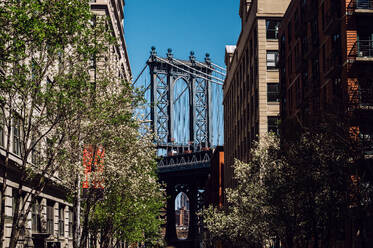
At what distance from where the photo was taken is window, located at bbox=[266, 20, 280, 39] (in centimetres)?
7500

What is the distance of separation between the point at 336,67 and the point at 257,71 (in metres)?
32.2

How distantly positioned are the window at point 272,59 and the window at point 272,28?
2032mm

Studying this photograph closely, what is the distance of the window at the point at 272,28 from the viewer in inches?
2953

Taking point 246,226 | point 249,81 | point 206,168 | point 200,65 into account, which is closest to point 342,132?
point 246,226

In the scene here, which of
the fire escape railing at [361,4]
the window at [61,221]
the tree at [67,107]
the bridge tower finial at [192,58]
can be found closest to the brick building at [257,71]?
the fire escape railing at [361,4]

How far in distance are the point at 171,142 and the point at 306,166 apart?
137067 millimetres

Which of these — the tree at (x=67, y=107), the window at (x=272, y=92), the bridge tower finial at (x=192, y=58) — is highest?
the bridge tower finial at (x=192, y=58)

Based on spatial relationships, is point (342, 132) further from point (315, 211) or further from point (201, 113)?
point (201, 113)

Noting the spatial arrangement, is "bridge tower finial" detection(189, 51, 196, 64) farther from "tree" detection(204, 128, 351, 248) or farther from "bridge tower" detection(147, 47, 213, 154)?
"tree" detection(204, 128, 351, 248)

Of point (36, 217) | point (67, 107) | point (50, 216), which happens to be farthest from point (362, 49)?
point (50, 216)

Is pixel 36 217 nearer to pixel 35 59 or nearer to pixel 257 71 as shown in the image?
pixel 35 59

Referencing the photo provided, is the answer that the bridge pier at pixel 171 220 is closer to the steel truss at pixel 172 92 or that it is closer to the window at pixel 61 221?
the steel truss at pixel 172 92

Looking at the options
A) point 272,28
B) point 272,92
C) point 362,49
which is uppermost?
point 272,28

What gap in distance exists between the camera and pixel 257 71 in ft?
244
